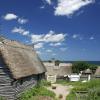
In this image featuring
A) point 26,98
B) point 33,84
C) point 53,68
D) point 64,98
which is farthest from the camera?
point 53,68

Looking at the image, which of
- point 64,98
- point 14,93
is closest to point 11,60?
point 14,93

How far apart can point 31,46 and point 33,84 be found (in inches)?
614

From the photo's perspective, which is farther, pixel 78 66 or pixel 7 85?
pixel 78 66

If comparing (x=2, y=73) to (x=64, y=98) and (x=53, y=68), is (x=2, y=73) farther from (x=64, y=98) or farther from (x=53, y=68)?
(x=53, y=68)

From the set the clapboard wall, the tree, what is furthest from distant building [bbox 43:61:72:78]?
the clapboard wall

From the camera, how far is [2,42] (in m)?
33.4

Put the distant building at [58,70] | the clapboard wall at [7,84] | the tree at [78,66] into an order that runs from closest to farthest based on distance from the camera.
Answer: the clapboard wall at [7,84] → the distant building at [58,70] → the tree at [78,66]

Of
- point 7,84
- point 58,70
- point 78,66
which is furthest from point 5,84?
point 78,66

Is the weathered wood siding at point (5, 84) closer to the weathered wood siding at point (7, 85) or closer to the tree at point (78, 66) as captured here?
the weathered wood siding at point (7, 85)

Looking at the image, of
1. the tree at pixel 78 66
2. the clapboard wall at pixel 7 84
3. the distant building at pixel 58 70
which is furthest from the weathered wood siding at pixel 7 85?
the tree at pixel 78 66

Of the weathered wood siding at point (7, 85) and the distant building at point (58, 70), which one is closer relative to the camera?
the weathered wood siding at point (7, 85)

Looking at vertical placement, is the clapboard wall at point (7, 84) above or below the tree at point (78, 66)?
below

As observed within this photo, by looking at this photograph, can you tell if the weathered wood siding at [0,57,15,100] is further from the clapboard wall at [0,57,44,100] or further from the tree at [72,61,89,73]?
the tree at [72,61,89,73]

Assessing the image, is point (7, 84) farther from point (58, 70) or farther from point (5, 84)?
point (58, 70)
